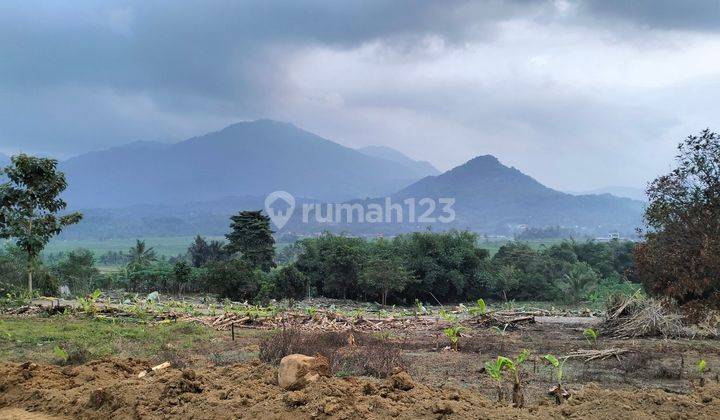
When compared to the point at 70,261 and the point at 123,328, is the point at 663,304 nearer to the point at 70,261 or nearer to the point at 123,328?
the point at 123,328

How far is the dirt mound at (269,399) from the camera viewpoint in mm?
4809

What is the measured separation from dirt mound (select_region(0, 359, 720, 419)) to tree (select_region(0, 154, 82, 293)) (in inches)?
522

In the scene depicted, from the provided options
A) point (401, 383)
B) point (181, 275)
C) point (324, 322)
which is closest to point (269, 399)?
point (401, 383)

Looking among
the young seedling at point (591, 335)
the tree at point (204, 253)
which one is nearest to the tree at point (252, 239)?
the tree at point (204, 253)

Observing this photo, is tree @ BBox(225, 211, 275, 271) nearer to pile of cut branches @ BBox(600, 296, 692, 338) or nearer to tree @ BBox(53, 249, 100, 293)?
tree @ BBox(53, 249, 100, 293)

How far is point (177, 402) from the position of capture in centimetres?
548

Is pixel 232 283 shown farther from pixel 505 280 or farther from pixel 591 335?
pixel 591 335

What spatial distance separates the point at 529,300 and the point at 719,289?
33.4 meters

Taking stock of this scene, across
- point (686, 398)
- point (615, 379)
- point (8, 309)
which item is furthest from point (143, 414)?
point (8, 309)

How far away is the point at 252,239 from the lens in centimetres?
4834

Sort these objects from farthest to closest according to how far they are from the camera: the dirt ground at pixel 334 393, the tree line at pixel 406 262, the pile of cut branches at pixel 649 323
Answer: the pile of cut branches at pixel 649 323 → the tree line at pixel 406 262 → the dirt ground at pixel 334 393

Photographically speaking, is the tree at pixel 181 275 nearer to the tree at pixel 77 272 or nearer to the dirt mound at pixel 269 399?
the tree at pixel 77 272

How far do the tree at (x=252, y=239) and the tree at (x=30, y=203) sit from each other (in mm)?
28800

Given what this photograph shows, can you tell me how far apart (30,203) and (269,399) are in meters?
16.5
